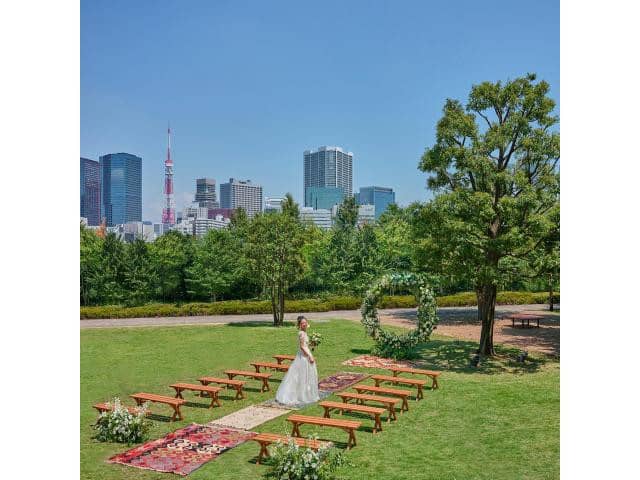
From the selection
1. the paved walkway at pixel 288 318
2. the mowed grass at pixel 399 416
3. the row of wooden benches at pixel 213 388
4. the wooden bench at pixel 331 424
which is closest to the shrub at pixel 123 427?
the mowed grass at pixel 399 416

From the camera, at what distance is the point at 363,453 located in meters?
9.23

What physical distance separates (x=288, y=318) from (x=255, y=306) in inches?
98.5

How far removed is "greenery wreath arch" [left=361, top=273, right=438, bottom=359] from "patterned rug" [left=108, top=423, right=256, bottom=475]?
25.5 feet

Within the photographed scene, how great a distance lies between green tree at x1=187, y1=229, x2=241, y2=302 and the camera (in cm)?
3562

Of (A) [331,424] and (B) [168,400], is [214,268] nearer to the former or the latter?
(B) [168,400]

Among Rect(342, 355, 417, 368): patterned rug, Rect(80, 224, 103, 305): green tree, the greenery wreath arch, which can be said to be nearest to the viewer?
Rect(342, 355, 417, 368): patterned rug

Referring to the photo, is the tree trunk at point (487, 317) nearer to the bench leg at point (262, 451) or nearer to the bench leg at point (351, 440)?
the bench leg at point (351, 440)

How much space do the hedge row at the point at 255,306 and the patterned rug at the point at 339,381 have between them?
15723 millimetres

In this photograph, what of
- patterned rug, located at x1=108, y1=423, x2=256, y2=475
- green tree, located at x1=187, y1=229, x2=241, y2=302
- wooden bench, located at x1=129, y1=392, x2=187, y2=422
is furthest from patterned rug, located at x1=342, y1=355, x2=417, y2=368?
green tree, located at x1=187, y1=229, x2=241, y2=302

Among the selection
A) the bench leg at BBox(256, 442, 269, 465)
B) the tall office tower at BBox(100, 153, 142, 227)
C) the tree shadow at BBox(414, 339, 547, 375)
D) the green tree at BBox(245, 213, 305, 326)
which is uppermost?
the tall office tower at BBox(100, 153, 142, 227)

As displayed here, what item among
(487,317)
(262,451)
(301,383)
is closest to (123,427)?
(262,451)

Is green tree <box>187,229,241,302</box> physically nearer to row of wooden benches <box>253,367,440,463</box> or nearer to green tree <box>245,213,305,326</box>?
green tree <box>245,213,305,326</box>
